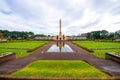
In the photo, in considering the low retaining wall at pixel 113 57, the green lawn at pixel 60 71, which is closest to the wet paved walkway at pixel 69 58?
the low retaining wall at pixel 113 57

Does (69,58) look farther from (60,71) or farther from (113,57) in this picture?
(60,71)

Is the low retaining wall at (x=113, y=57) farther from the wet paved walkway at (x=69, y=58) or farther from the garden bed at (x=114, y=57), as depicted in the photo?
the wet paved walkway at (x=69, y=58)

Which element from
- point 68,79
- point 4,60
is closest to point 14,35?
point 4,60

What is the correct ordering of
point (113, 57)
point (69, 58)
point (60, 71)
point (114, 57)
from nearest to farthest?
1. point (60, 71)
2. point (114, 57)
3. point (113, 57)
4. point (69, 58)

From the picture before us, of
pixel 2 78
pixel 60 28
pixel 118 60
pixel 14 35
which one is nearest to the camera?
pixel 2 78

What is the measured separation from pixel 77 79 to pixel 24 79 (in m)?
2.31

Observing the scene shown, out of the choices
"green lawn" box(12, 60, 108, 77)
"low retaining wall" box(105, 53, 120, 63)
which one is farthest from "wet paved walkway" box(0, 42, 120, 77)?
"green lawn" box(12, 60, 108, 77)

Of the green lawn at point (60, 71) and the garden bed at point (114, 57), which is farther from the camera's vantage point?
the garden bed at point (114, 57)

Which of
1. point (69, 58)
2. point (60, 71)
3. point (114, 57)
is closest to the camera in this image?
point (60, 71)

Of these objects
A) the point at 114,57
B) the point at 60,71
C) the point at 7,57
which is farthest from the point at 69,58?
the point at 60,71

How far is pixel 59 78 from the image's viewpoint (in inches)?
255

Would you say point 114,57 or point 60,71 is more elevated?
point 114,57

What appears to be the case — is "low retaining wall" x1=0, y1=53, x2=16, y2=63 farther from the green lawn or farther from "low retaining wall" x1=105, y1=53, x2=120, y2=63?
"low retaining wall" x1=105, y1=53, x2=120, y2=63

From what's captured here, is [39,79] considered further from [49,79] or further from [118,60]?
[118,60]
